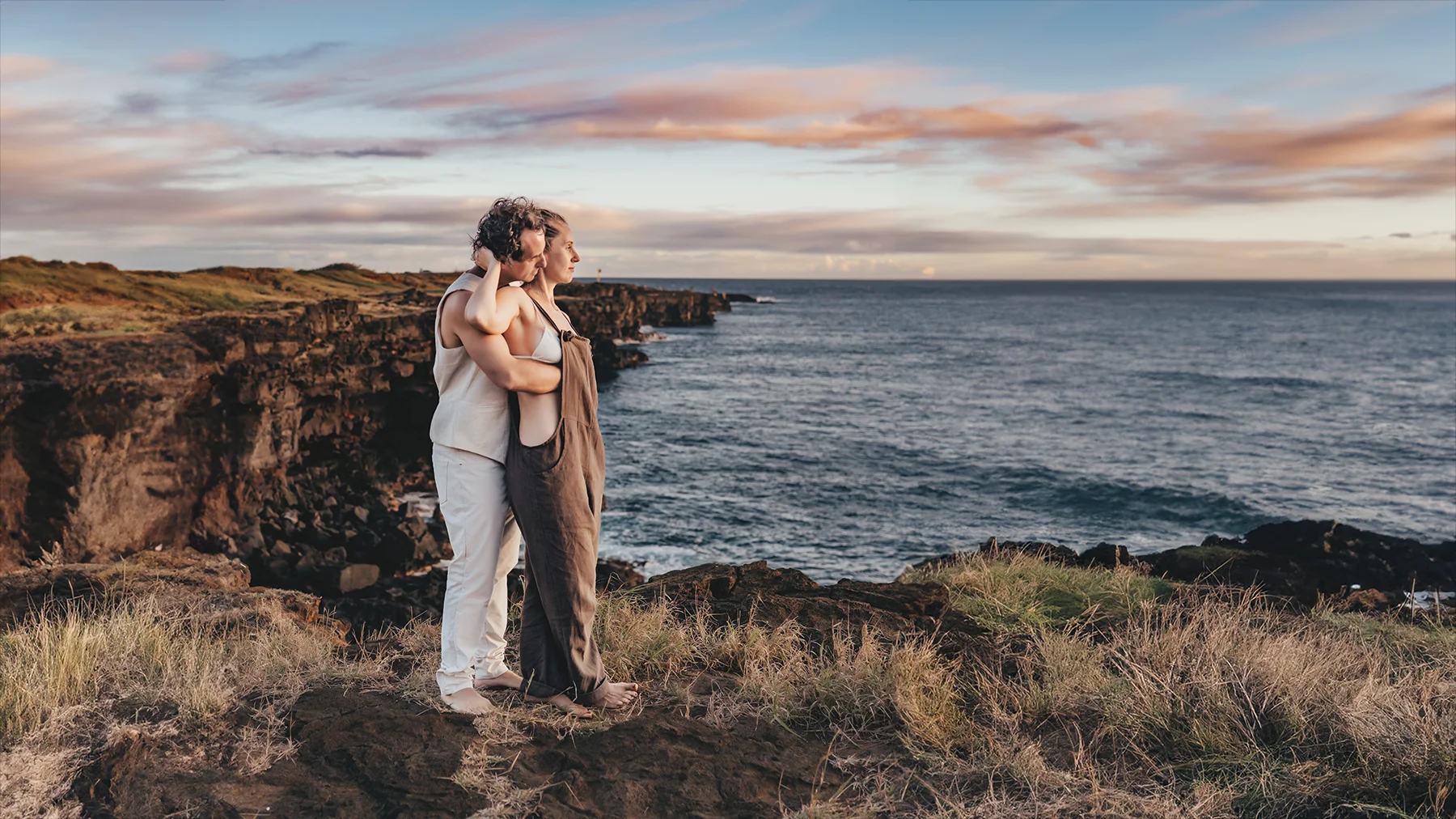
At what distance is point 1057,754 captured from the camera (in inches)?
159

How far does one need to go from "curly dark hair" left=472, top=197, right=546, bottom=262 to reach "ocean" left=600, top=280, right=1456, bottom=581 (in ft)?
52.4

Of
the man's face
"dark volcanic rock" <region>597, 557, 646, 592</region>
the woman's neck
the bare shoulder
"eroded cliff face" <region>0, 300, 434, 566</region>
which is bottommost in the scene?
"dark volcanic rock" <region>597, 557, 646, 592</region>

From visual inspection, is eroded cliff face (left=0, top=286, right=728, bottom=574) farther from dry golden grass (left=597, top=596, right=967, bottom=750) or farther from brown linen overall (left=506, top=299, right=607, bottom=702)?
brown linen overall (left=506, top=299, right=607, bottom=702)

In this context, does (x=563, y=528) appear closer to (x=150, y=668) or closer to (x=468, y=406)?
(x=468, y=406)

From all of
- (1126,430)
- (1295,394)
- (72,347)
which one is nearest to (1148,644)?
(72,347)

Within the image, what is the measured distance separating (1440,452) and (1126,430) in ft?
34.3

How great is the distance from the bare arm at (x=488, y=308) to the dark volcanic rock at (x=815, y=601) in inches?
110

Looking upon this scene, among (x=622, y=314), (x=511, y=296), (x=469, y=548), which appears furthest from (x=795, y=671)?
(x=622, y=314)

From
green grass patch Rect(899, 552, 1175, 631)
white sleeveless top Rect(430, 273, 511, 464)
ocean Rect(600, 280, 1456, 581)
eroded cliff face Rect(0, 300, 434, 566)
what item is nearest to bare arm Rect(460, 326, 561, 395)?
white sleeveless top Rect(430, 273, 511, 464)

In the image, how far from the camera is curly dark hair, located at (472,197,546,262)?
3.90 meters

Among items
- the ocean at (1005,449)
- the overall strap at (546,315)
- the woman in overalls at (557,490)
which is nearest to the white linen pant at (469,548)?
the woman in overalls at (557,490)

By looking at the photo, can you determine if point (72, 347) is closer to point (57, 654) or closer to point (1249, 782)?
point (57, 654)

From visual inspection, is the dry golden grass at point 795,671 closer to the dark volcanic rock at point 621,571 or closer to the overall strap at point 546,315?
the overall strap at point 546,315

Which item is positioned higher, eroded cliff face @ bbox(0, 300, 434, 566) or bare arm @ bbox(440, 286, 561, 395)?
bare arm @ bbox(440, 286, 561, 395)
